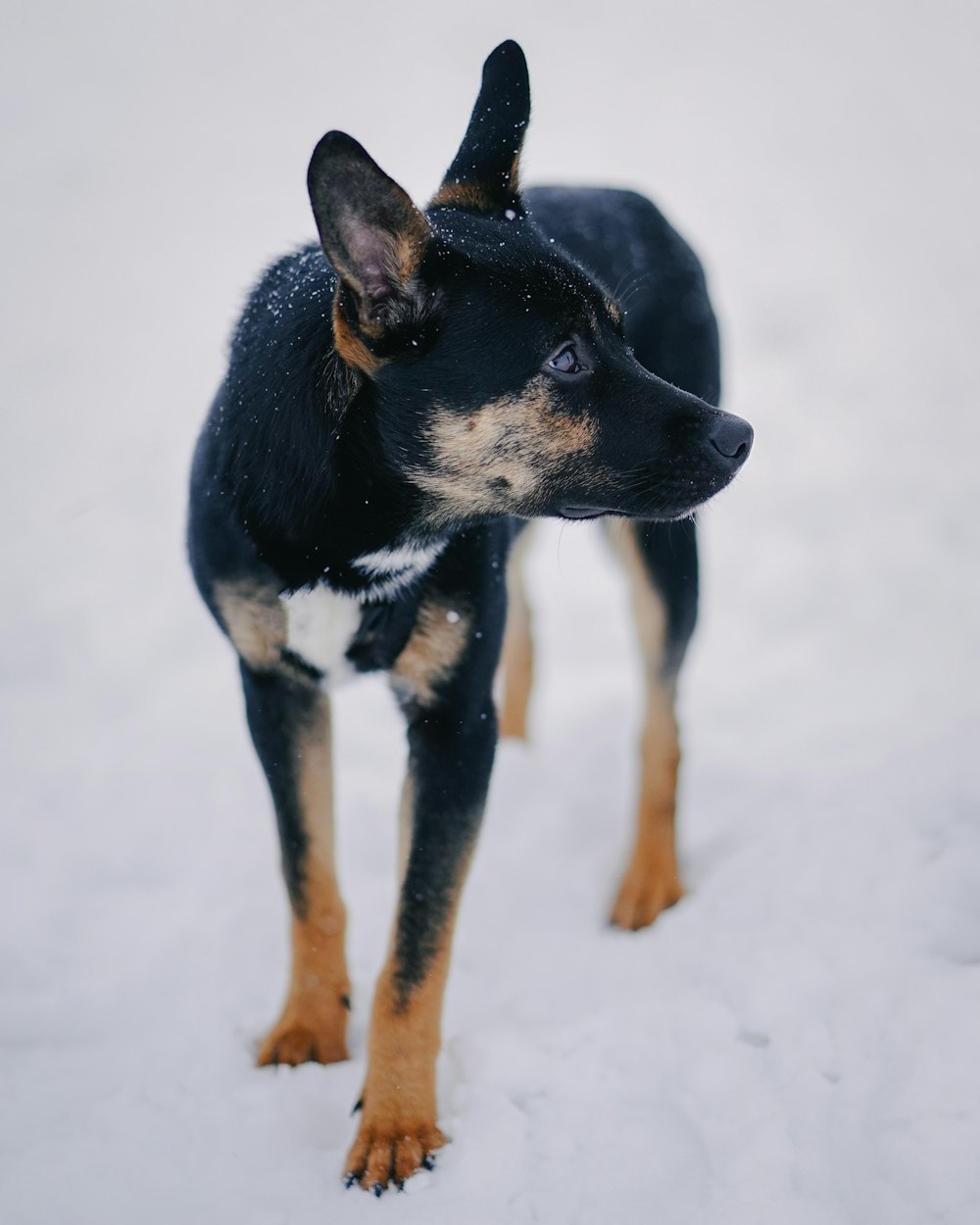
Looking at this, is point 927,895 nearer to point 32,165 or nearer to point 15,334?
point 15,334

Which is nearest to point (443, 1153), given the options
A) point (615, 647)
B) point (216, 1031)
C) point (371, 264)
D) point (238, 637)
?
point (216, 1031)

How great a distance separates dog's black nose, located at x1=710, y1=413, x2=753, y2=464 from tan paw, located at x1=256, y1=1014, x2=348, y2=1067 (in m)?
1.95

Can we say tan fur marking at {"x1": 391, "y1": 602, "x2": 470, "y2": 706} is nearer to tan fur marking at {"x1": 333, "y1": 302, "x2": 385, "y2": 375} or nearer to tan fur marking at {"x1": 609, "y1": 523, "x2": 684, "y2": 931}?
tan fur marking at {"x1": 333, "y1": 302, "x2": 385, "y2": 375}

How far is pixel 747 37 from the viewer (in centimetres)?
1096

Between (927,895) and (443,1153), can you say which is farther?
(927,895)

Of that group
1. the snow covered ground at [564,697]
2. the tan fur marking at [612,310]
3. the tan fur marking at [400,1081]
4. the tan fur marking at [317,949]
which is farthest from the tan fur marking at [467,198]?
the tan fur marking at [400,1081]

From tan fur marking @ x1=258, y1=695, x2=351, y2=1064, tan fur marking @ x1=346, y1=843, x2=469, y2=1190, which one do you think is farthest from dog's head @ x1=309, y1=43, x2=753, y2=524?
tan fur marking @ x1=346, y1=843, x2=469, y2=1190

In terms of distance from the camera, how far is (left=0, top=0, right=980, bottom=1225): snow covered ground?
2.65 metres

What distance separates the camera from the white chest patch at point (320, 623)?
2842 mm

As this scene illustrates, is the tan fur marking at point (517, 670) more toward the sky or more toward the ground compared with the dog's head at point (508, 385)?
more toward the ground

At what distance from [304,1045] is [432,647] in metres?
1.22

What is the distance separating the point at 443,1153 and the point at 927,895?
4.93ft

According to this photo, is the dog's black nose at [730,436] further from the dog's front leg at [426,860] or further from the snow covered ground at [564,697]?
the snow covered ground at [564,697]

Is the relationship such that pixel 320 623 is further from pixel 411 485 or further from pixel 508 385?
pixel 508 385
